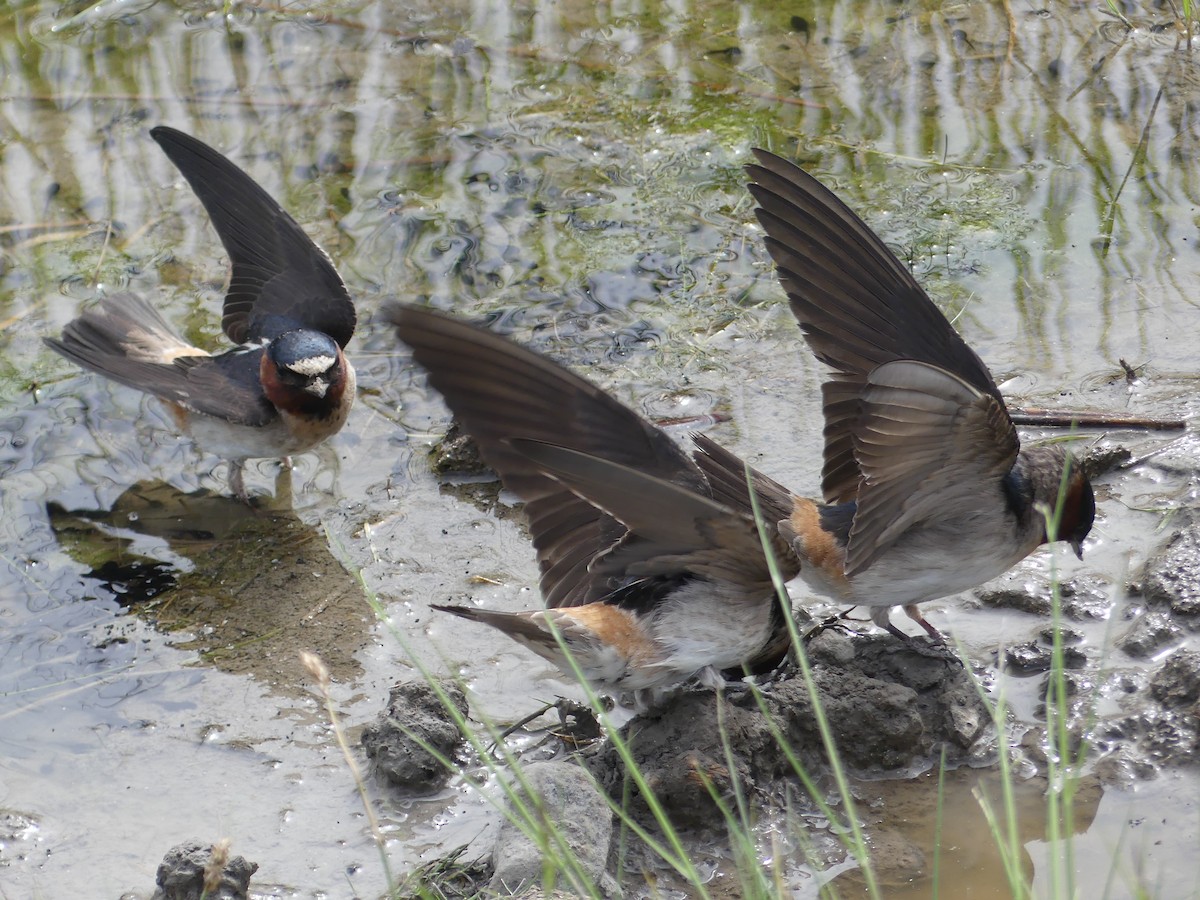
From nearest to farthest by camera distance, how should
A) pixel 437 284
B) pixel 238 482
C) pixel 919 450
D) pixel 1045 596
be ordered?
pixel 919 450 < pixel 1045 596 < pixel 238 482 < pixel 437 284

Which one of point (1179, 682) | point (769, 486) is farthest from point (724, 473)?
point (1179, 682)

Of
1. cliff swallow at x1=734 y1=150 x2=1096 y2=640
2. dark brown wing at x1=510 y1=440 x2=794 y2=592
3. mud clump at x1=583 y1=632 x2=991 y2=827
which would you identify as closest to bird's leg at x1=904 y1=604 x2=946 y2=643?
cliff swallow at x1=734 y1=150 x2=1096 y2=640

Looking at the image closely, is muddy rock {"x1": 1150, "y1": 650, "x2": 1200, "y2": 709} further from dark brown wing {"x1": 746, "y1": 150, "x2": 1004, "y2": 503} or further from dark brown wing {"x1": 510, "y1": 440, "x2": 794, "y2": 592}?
dark brown wing {"x1": 510, "y1": 440, "x2": 794, "y2": 592}

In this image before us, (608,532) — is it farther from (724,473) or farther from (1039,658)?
(1039,658)

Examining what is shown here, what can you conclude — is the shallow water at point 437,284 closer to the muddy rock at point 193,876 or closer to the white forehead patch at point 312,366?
the muddy rock at point 193,876

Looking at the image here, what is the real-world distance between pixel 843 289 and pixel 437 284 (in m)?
2.66

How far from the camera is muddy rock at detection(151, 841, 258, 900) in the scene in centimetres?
348

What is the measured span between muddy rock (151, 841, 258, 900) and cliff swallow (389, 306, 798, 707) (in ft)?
2.76

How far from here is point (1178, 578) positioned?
14.4ft

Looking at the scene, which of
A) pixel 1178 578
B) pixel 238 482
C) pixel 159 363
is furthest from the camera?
pixel 159 363

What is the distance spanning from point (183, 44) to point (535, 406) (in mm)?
5792

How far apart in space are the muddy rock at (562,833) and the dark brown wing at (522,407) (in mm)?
654

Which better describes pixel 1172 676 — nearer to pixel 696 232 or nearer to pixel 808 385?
pixel 808 385

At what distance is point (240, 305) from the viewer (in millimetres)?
6301
